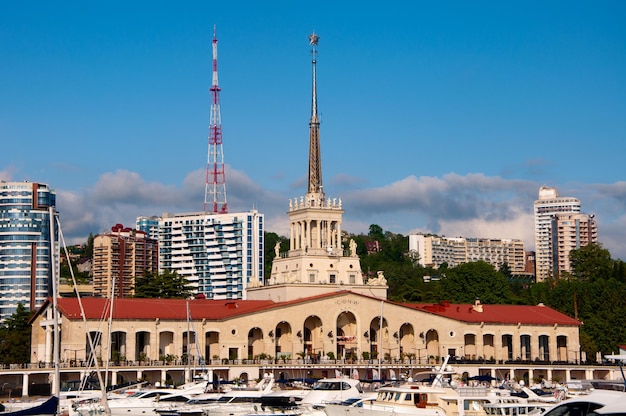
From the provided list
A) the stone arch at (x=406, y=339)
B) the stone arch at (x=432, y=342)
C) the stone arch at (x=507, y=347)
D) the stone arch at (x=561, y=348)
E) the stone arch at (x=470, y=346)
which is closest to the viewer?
the stone arch at (x=406, y=339)

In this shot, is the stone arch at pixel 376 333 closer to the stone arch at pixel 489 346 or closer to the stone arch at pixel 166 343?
the stone arch at pixel 489 346

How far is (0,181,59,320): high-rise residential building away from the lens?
182000 millimetres

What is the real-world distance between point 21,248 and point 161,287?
58.4 m

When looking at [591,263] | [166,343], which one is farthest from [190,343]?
[591,263]

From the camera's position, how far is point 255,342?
4131 inches

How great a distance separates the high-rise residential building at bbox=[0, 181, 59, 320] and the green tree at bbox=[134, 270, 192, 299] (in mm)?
52926

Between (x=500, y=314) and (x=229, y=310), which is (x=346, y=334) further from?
(x=500, y=314)

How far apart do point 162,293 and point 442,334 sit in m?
36.9

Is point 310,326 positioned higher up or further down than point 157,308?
further down

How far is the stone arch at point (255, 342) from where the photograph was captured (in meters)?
104

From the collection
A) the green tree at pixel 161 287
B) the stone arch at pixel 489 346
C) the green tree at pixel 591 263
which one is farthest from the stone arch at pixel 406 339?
the green tree at pixel 591 263

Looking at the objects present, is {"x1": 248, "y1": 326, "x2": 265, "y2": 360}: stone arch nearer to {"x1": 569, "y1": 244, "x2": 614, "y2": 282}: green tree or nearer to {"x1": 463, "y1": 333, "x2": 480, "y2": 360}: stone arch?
{"x1": 463, "y1": 333, "x2": 480, "y2": 360}: stone arch

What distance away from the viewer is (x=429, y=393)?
5678 centimetres

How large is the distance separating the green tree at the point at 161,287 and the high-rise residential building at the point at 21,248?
5293cm
